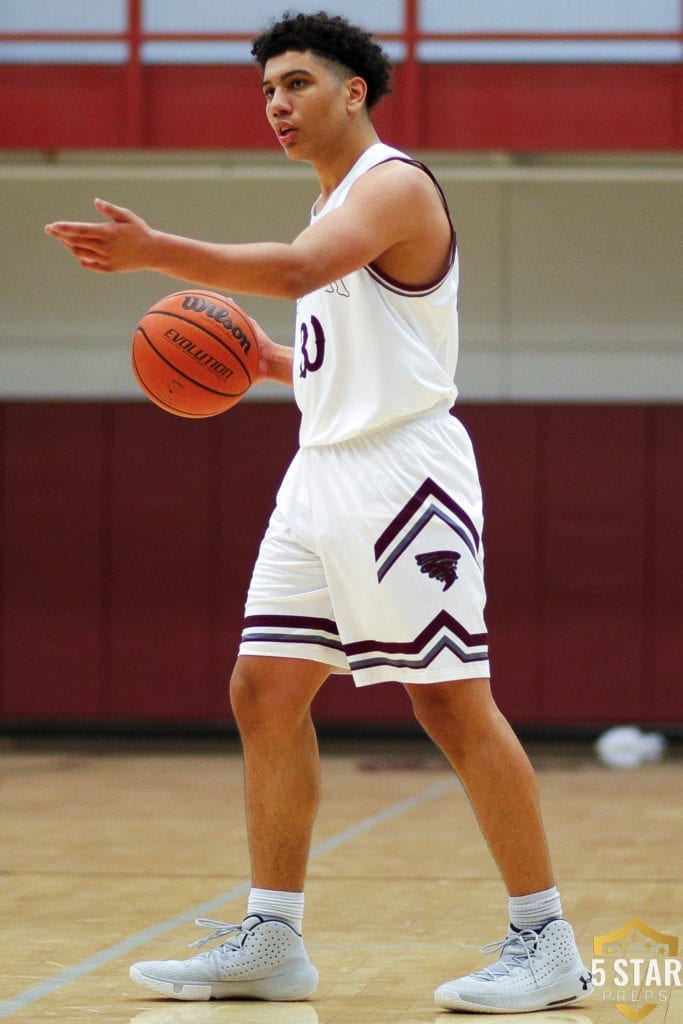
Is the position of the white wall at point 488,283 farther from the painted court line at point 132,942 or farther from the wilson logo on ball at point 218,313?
the wilson logo on ball at point 218,313

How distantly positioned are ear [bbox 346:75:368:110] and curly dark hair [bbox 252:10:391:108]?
2 cm

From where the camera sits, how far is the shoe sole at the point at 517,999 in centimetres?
315

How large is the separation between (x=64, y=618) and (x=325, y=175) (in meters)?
7.66

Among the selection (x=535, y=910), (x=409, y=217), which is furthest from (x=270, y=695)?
(x=409, y=217)

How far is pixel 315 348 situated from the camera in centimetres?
335

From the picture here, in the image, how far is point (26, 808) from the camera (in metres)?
7.09

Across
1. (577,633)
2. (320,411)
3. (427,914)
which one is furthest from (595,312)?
(320,411)

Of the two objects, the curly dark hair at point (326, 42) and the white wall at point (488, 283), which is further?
the white wall at point (488, 283)

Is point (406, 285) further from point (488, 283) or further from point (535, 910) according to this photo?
point (488, 283)

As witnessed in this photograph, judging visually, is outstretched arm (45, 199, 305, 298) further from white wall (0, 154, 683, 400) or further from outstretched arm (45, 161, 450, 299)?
white wall (0, 154, 683, 400)

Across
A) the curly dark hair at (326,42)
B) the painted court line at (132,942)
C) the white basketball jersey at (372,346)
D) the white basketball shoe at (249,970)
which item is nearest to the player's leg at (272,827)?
the white basketball shoe at (249,970)

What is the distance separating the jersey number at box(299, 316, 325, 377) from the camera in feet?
11.0

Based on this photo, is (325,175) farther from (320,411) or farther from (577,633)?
(577,633)

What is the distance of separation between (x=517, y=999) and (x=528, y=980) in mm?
44
